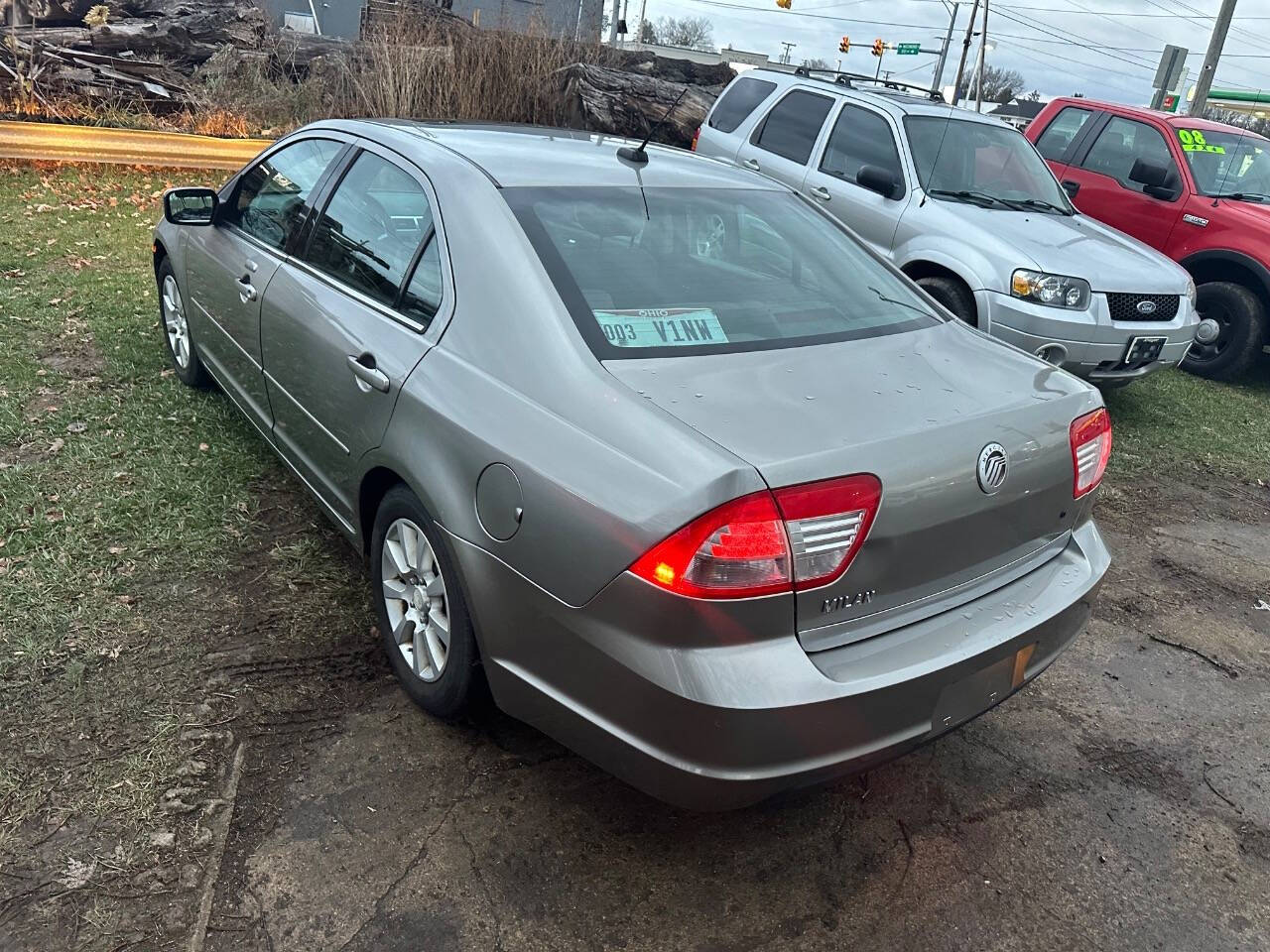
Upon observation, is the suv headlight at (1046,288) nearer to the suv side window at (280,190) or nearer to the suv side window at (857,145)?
the suv side window at (857,145)

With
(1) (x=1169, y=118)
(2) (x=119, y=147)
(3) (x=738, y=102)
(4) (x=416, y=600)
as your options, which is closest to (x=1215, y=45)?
(1) (x=1169, y=118)

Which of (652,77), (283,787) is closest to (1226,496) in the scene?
(283,787)

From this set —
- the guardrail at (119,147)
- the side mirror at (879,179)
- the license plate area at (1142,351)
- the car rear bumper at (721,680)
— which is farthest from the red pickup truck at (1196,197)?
the guardrail at (119,147)

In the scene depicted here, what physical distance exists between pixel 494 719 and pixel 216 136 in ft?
33.1

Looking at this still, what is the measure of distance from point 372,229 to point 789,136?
491 centimetres

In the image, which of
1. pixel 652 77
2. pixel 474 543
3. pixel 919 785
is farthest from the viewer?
pixel 652 77

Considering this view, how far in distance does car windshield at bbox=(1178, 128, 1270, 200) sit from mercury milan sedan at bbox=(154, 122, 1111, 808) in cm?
610

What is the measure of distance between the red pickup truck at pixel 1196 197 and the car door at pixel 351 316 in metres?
6.30

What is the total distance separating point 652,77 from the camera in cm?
1345

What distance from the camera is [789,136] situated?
7.29 metres

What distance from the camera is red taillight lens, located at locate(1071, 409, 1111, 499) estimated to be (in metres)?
2.54

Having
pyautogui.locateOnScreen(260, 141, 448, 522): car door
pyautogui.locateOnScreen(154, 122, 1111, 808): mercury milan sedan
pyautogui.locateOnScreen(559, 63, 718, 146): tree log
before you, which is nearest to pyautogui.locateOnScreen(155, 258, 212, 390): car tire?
pyautogui.locateOnScreen(260, 141, 448, 522): car door

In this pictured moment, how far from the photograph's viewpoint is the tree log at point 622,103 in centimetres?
1219

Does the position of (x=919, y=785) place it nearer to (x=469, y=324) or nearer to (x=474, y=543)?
(x=474, y=543)
